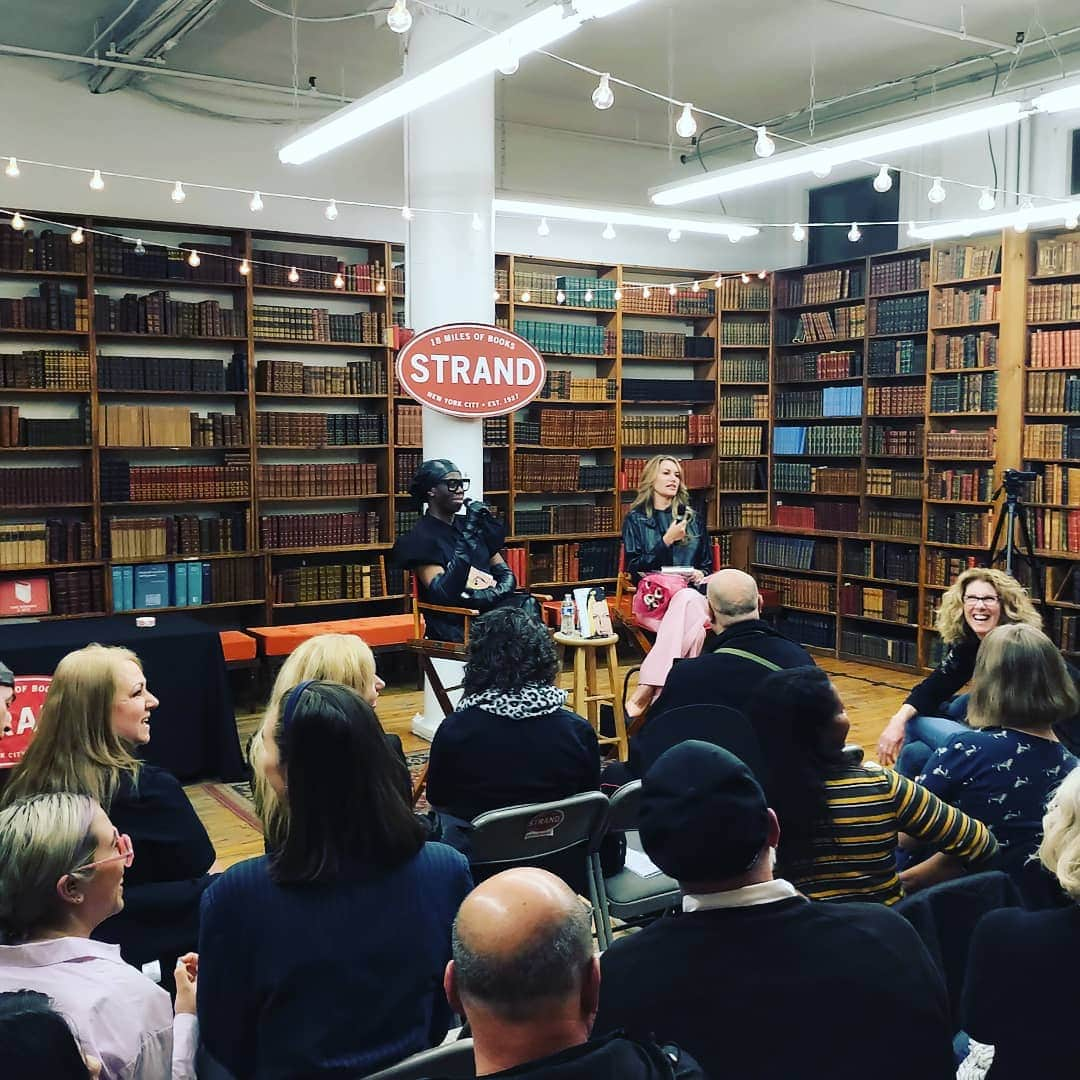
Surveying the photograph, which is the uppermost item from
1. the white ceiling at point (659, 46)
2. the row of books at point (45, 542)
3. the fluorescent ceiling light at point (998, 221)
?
the white ceiling at point (659, 46)

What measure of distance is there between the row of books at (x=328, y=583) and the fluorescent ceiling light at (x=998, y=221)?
4.29 metres

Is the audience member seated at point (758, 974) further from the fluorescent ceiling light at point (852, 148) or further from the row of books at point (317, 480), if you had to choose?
the row of books at point (317, 480)

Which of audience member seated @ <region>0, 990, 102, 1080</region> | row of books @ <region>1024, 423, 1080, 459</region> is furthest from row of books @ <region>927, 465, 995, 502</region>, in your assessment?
audience member seated @ <region>0, 990, 102, 1080</region>

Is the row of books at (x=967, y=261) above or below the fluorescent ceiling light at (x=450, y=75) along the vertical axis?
below

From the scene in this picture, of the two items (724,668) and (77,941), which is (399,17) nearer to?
(724,668)

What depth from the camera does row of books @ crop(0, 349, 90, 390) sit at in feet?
22.0

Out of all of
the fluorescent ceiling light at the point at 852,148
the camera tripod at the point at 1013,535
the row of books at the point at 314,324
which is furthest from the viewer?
the row of books at the point at 314,324

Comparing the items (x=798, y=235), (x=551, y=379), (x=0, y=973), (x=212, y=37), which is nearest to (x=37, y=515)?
→ (x=212, y=37)

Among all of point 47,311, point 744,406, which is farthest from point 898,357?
point 47,311

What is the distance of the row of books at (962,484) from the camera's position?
25.6ft

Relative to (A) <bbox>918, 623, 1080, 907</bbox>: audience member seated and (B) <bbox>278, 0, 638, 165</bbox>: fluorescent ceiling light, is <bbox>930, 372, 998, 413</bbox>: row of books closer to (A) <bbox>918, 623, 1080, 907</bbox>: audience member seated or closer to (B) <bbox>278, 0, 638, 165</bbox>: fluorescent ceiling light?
(B) <bbox>278, 0, 638, 165</bbox>: fluorescent ceiling light

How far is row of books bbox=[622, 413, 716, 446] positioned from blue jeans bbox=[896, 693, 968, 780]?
479 centimetres

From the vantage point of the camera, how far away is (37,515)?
23.1 feet

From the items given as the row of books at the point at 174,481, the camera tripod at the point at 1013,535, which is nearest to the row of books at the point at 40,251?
the row of books at the point at 174,481
